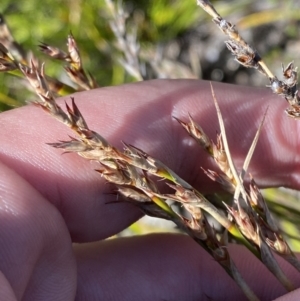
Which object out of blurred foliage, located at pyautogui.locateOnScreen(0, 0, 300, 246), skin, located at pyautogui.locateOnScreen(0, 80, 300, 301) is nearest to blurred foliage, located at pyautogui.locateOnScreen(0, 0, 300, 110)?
blurred foliage, located at pyautogui.locateOnScreen(0, 0, 300, 246)

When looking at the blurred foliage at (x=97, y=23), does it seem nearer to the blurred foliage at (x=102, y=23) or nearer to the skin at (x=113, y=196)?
the blurred foliage at (x=102, y=23)

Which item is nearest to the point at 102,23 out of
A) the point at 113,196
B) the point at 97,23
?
the point at 97,23

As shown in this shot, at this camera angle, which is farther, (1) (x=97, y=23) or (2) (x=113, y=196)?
(1) (x=97, y=23)

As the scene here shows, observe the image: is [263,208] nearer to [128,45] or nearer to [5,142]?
[5,142]

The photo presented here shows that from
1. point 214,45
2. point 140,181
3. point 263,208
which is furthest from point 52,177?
point 214,45

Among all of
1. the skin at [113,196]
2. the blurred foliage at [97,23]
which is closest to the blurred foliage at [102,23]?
the blurred foliage at [97,23]

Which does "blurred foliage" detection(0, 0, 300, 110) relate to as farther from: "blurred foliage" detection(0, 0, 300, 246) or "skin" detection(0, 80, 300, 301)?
"skin" detection(0, 80, 300, 301)

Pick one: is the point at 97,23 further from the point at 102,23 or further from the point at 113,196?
the point at 113,196

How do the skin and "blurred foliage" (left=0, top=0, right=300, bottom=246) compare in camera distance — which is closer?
the skin
